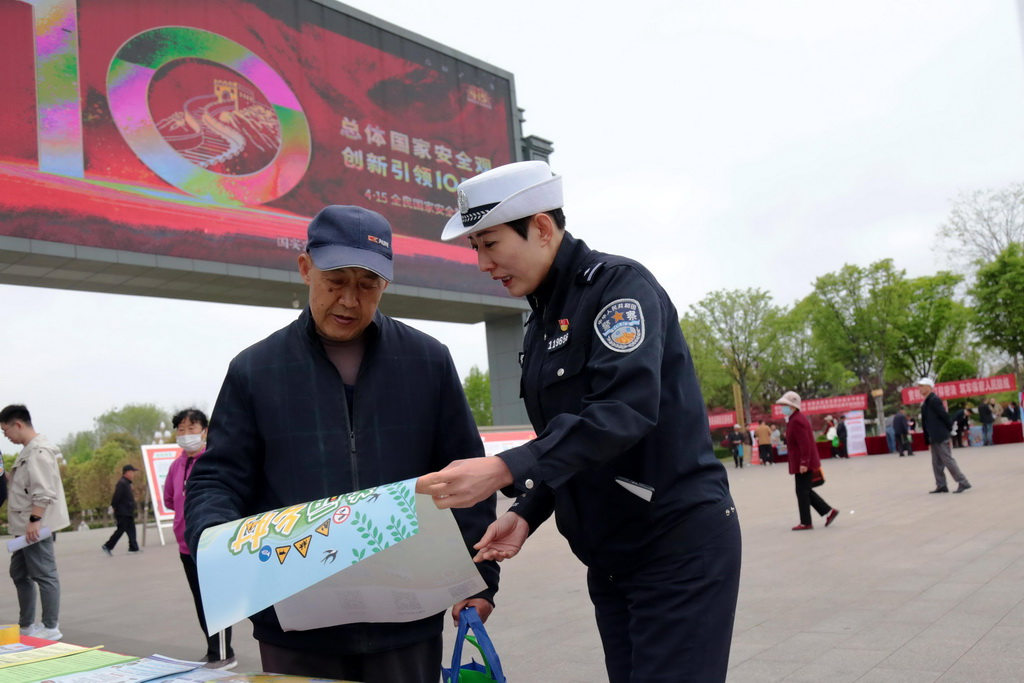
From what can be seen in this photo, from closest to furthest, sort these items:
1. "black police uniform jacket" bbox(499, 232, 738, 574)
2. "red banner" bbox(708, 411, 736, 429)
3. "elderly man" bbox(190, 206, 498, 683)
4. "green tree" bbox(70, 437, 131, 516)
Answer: "black police uniform jacket" bbox(499, 232, 738, 574)
"elderly man" bbox(190, 206, 498, 683)
"green tree" bbox(70, 437, 131, 516)
"red banner" bbox(708, 411, 736, 429)

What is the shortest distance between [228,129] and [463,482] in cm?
1803

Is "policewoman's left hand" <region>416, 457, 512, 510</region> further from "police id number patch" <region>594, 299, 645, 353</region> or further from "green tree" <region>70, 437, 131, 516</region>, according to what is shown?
"green tree" <region>70, 437, 131, 516</region>

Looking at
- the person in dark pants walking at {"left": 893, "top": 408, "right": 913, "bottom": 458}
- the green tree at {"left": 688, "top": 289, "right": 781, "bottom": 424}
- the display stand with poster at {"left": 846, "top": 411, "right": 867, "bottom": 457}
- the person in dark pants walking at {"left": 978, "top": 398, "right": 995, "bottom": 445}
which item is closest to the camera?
the person in dark pants walking at {"left": 978, "top": 398, "right": 995, "bottom": 445}

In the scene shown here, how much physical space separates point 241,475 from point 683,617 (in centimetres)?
115

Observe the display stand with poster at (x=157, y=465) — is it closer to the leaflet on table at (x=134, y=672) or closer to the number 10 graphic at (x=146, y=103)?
the number 10 graphic at (x=146, y=103)

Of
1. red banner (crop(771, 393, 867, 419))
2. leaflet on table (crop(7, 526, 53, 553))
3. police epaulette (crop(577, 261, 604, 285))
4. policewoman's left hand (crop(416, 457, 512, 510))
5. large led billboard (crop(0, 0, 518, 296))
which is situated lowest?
red banner (crop(771, 393, 867, 419))

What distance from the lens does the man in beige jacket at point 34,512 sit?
7.10 m

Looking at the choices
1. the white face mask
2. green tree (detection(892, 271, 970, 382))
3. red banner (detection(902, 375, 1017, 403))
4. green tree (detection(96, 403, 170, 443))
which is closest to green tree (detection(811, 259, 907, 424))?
green tree (detection(892, 271, 970, 382))

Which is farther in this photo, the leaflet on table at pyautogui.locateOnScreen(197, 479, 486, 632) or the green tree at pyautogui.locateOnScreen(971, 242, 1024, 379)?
the green tree at pyautogui.locateOnScreen(971, 242, 1024, 379)

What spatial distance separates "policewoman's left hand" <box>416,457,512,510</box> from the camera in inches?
61.7

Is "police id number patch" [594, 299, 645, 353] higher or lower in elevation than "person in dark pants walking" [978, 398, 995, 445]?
higher

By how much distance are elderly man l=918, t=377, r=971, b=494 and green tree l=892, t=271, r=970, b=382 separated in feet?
108

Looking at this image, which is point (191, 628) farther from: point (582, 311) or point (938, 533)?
point (938, 533)

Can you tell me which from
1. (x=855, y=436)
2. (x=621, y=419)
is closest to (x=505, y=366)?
(x=855, y=436)
